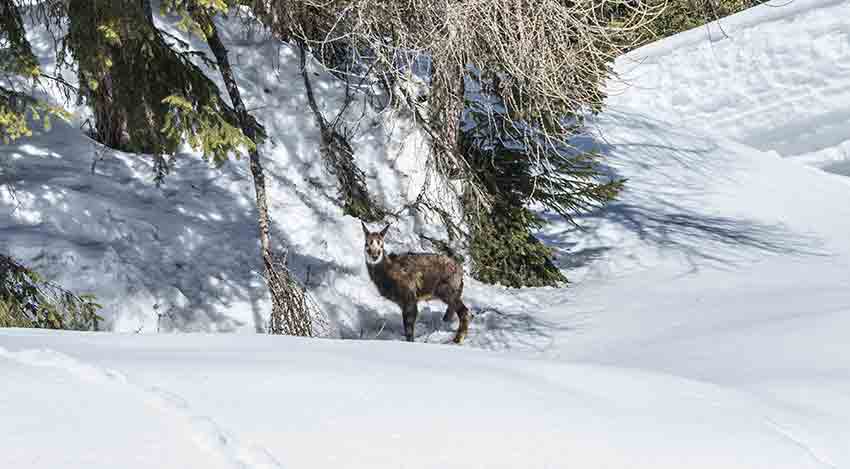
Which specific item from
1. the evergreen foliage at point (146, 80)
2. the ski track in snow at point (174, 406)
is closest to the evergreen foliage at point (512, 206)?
the evergreen foliage at point (146, 80)

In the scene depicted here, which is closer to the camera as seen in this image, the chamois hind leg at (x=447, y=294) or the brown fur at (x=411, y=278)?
the brown fur at (x=411, y=278)

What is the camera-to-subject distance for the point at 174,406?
13.5ft

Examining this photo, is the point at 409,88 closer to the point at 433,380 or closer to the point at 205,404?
the point at 433,380

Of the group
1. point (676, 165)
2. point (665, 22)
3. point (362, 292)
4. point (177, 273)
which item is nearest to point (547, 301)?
point (362, 292)

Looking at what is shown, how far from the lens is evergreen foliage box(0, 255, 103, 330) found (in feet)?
27.2

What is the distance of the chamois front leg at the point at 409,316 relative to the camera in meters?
11.0

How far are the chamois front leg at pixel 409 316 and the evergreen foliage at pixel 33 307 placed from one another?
10.1 ft

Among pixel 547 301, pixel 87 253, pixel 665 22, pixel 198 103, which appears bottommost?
pixel 547 301

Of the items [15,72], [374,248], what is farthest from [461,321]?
[15,72]

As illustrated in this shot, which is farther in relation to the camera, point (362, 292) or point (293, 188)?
point (293, 188)

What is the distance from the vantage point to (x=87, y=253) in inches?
416

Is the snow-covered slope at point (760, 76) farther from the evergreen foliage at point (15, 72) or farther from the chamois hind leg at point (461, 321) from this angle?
the evergreen foliage at point (15, 72)

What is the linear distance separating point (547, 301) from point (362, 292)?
2336mm

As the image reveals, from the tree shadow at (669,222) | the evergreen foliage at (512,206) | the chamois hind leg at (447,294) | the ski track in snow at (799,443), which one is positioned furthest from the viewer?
the tree shadow at (669,222)
